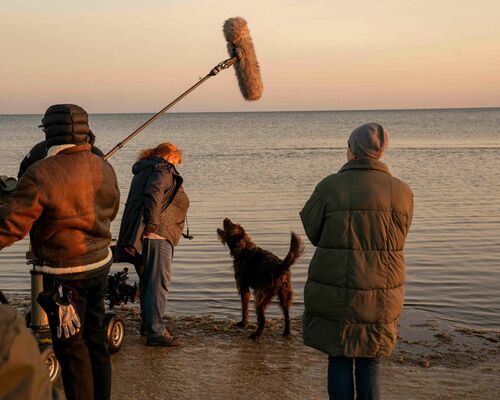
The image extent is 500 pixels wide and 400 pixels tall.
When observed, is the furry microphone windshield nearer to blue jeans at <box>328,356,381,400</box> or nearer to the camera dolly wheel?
the camera dolly wheel

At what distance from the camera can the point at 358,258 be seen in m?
3.79

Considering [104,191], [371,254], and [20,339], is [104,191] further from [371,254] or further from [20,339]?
[20,339]

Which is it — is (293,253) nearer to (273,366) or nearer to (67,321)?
(273,366)

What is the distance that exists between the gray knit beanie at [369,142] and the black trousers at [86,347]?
164 cm

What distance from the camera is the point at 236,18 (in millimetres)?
5922

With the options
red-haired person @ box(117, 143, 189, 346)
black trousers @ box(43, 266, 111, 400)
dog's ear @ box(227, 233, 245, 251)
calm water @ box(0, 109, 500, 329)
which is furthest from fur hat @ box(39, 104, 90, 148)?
calm water @ box(0, 109, 500, 329)

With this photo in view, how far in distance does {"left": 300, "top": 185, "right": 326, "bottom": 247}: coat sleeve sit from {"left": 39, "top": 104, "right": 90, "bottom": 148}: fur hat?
4.49 feet

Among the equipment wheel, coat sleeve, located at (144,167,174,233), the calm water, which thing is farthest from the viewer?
the calm water

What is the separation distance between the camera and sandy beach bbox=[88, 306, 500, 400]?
5141mm

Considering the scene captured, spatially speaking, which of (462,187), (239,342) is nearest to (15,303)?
(239,342)

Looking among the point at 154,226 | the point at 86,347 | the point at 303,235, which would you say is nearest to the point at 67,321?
the point at 86,347

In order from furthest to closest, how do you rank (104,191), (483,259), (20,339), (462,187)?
1. (462,187)
2. (483,259)
3. (104,191)
4. (20,339)

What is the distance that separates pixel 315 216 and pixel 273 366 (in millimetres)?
2279

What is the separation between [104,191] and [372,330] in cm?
172
